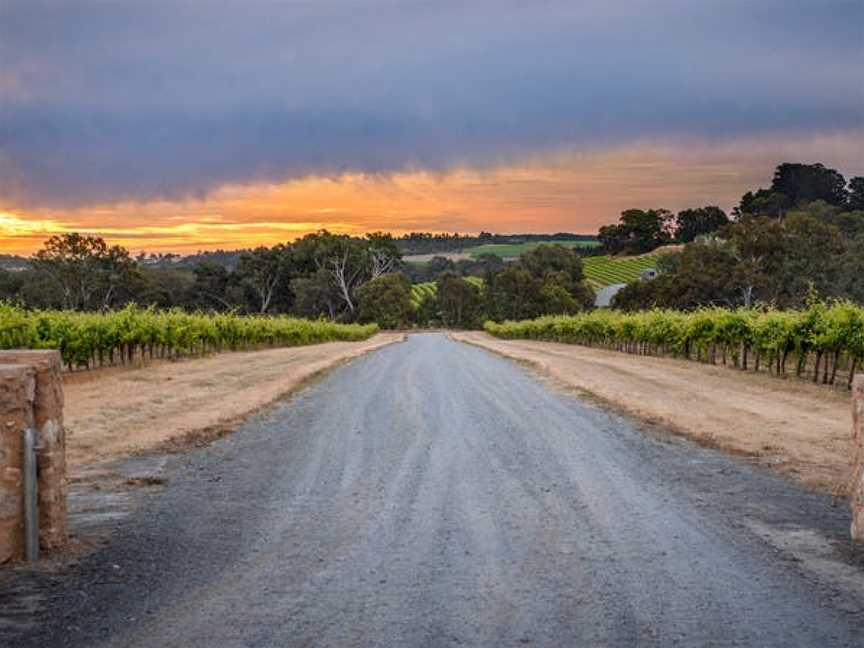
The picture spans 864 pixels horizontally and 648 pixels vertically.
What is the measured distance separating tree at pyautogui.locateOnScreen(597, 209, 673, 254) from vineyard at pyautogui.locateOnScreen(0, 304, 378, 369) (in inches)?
4469

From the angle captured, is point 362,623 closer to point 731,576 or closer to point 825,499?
point 731,576

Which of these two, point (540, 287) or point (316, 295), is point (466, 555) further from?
point (316, 295)

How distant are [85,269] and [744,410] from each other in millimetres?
76054

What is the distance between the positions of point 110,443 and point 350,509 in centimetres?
617

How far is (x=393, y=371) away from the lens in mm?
28688

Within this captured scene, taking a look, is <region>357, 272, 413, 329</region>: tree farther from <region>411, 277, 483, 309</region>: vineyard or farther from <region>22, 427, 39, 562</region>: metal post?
<region>22, 427, 39, 562</region>: metal post

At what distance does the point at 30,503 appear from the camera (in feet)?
22.8

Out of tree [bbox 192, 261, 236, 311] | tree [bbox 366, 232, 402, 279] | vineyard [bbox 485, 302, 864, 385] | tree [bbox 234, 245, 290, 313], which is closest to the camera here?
vineyard [bbox 485, 302, 864, 385]

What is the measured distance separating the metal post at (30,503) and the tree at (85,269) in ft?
257

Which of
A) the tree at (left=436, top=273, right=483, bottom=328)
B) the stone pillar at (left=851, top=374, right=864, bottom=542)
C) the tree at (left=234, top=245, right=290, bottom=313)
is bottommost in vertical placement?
the tree at (left=436, top=273, right=483, bottom=328)

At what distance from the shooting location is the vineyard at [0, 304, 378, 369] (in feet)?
85.1

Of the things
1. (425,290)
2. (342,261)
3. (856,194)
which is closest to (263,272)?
(342,261)

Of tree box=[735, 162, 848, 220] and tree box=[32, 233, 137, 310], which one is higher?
tree box=[735, 162, 848, 220]

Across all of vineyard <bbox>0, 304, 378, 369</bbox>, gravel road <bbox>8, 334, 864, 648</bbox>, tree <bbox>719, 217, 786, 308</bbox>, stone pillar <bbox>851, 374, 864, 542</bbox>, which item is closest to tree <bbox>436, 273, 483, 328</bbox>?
tree <bbox>719, 217, 786, 308</bbox>
